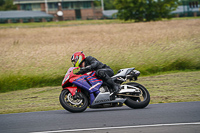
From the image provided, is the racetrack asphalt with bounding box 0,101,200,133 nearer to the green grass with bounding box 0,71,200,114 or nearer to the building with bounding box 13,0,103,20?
the green grass with bounding box 0,71,200,114

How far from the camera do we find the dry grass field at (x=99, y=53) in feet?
62.7

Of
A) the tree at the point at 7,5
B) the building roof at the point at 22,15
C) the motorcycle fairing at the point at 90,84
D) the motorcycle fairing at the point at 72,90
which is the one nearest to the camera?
the motorcycle fairing at the point at 72,90

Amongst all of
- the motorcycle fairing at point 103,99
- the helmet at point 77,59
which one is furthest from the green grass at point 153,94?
the helmet at point 77,59

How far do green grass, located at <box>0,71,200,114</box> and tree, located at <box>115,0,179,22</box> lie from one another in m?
31.3

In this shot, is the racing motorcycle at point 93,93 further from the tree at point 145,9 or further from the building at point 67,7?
the building at point 67,7

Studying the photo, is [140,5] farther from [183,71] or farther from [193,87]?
[193,87]

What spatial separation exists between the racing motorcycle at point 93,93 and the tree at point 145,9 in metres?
39.9

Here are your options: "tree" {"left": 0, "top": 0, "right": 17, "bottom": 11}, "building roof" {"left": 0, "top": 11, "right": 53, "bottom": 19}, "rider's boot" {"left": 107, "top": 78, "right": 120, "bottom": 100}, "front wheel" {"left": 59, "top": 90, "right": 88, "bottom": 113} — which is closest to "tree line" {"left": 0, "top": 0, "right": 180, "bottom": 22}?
"building roof" {"left": 0, "top": 11, "right": 53, "bottom": 19}

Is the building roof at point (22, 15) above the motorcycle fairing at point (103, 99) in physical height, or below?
above

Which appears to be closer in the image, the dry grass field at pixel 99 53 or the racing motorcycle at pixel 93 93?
the racing motorcycle at pixel 93 93

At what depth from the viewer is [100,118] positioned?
782cm

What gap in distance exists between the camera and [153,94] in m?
12.3

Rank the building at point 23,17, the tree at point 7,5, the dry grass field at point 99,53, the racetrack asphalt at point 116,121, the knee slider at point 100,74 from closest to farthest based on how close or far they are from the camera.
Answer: the racetrack asphalt at point 116,121 → the knee slider at point 100,74 → the dry grass field at point 99,53 → the building at point 23,17 → the tree at point 7,5

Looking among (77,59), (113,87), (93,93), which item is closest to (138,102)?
(113,87)
